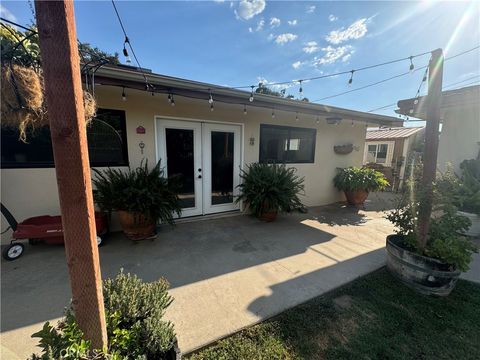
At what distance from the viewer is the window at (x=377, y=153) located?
13.0m

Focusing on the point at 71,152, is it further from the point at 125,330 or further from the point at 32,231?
the point at 32,231

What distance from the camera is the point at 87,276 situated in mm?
916

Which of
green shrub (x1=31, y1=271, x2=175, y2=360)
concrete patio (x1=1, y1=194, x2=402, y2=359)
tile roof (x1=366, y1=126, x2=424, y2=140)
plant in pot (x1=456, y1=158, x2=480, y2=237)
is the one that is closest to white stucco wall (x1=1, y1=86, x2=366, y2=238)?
concrete patio (x1=1, y1=194, x2=402, y2=359)

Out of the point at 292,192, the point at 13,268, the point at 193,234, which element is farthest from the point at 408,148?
the point at 13,268

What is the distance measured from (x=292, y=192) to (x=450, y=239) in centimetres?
246

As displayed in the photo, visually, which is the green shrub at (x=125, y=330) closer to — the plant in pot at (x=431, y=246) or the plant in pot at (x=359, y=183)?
the plant in pot at (x=431, y=246)

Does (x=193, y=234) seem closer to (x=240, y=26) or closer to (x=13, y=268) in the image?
(x=13, y=268)

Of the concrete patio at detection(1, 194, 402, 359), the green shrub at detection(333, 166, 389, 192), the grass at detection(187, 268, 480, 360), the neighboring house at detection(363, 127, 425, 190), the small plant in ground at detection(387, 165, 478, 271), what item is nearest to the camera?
the grass at detection(187, 268, 480, 360)

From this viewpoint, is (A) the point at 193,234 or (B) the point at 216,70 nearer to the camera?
(A) the point at 193,234

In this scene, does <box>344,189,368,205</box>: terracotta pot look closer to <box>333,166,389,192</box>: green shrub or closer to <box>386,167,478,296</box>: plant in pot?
<box>333,166,389,192</box>: green shrub

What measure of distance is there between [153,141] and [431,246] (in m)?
4.36

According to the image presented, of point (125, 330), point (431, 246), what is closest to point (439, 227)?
point (431, 246)

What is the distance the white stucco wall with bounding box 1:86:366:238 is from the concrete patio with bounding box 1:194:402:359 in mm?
797

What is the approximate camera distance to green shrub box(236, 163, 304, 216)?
420 cm
